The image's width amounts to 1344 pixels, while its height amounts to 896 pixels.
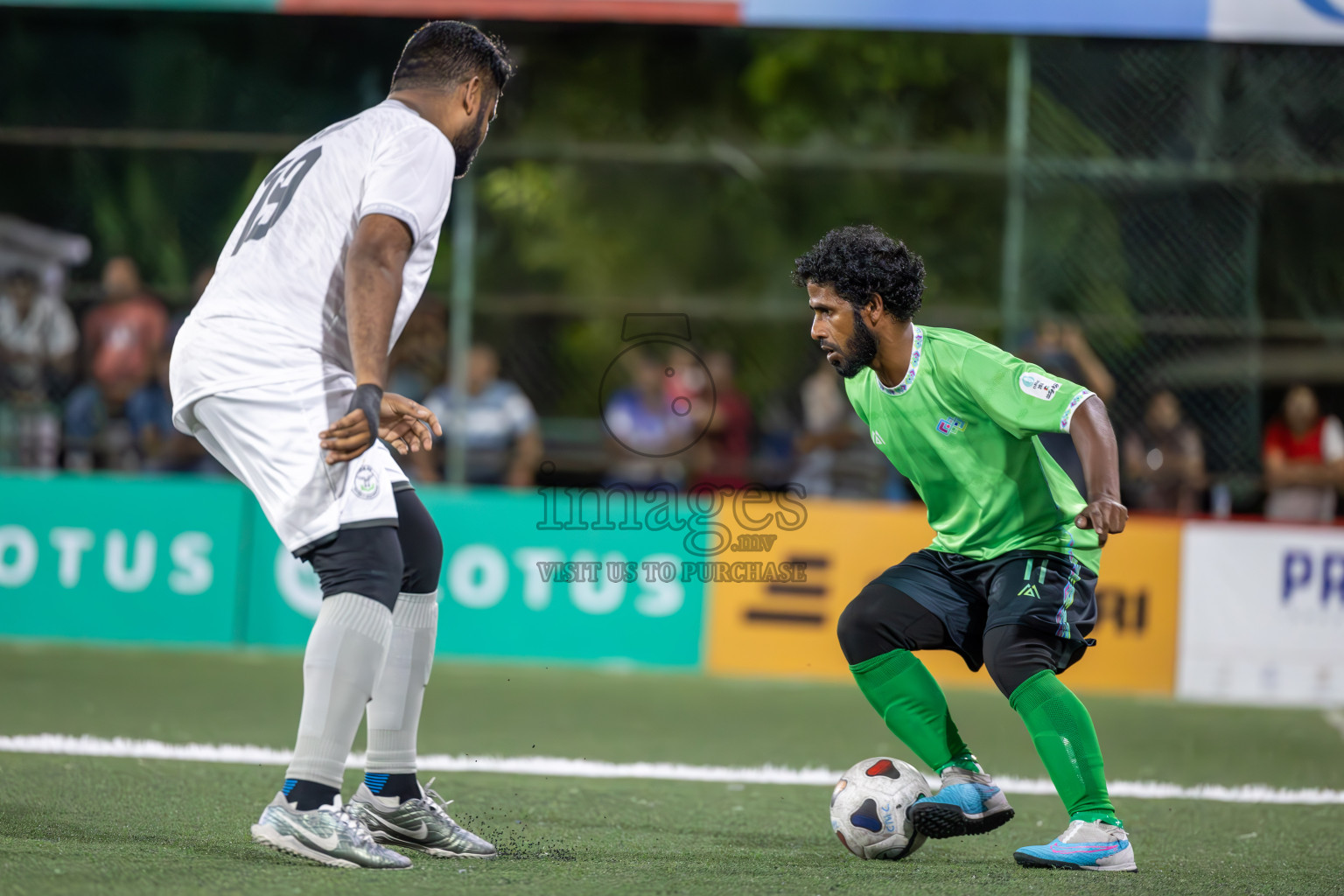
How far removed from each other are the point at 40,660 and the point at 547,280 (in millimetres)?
4758

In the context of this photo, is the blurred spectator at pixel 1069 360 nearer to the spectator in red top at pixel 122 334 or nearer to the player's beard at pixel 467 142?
the spectator in red top at pixel 122 334

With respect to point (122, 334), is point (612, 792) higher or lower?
lower

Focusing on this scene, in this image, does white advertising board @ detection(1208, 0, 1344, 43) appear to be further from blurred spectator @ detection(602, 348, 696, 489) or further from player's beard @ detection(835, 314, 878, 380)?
player's beard @ detection(835, 314, 878, 380)

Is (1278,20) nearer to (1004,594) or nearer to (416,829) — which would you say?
(1004,594)

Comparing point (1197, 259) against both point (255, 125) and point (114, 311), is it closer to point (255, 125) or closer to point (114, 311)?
point (255, 125)

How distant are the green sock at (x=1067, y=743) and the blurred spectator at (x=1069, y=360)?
19.3ft

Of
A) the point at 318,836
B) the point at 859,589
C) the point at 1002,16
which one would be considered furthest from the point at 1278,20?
the point at 318,836

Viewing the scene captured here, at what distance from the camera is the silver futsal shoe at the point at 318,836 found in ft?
12.9

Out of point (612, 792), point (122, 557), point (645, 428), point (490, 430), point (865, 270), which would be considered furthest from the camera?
point (645, 428)

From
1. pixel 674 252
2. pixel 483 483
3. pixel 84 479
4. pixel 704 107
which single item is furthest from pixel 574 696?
pixel 704 107

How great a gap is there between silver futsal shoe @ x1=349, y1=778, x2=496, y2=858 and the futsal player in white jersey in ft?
1.10

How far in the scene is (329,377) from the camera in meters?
4.06

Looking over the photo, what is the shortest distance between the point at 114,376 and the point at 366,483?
25.0 ft

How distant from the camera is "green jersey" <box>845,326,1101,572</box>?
4789mm
